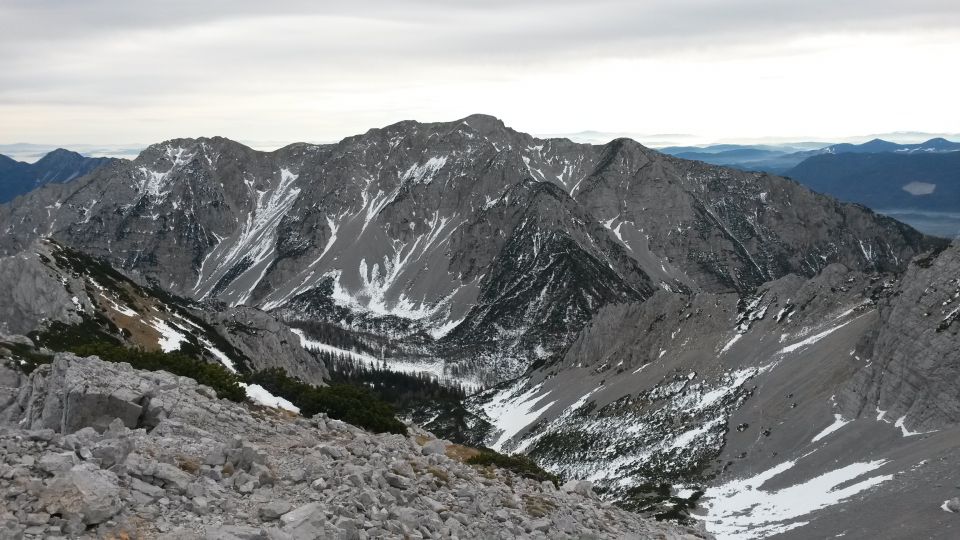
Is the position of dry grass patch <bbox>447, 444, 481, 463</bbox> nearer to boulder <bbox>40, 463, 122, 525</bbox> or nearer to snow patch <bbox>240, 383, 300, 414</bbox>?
snow patch <bbox>240, 383, 300, 414</bbox>

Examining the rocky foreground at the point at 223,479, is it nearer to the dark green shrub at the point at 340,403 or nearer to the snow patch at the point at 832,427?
the dark green shrub at the point at 340,403

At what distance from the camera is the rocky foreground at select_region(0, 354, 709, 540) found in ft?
58.5

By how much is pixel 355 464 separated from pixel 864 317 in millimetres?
106804

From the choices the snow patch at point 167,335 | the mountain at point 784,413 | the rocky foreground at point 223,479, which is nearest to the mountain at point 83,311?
the snow patch at point 167,335

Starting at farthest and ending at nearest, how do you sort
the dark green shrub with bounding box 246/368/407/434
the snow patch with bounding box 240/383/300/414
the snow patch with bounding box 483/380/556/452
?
the snow patch with bounding box 483/380/556/452 < the snow patch with bounding box 240/383/300/414 < the dark green shrub with bounding box 246/368/407/434

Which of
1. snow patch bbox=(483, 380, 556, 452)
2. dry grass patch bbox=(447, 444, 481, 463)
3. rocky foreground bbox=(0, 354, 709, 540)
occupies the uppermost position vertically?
rocky foreground bbox=(0, 354, 709, 540)

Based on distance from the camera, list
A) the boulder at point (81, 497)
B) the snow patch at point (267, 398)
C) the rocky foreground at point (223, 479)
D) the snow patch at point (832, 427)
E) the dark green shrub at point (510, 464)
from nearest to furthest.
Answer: the boulder at point (81, 497) → the rocky foreground at point (223, 479) → the dark green shrub at point (510, 464) → the snow patch at point (267, 398) → the snow patch at point (832, 427)

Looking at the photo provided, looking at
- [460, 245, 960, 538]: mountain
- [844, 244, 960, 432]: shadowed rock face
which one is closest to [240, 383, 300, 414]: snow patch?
[460, 245, 960, 538]: mountain

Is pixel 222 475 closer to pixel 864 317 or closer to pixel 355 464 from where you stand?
pixel 355 464

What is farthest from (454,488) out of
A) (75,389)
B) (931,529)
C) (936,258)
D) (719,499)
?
(936,258)

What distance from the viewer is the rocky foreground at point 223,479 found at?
17828 mm

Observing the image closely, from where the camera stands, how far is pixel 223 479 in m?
22.3

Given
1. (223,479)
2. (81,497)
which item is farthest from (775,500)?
(81,497)

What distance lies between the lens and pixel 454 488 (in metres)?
26.6
